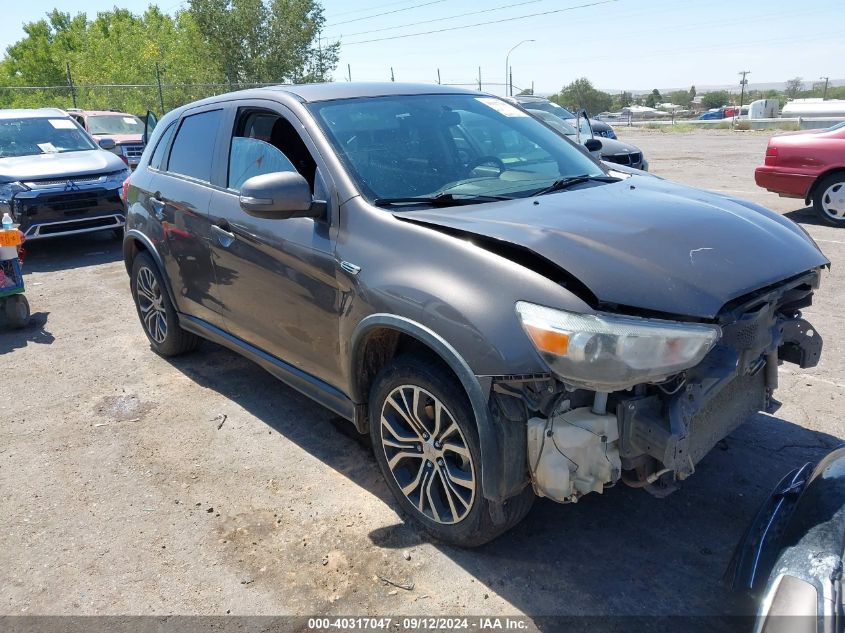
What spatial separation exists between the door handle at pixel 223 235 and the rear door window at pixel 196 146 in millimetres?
403

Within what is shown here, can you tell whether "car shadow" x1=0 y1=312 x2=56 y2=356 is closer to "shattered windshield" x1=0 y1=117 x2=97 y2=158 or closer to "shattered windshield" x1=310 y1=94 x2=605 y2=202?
"shattered windshield" x1=310 y1=94 x2=605 y2=202

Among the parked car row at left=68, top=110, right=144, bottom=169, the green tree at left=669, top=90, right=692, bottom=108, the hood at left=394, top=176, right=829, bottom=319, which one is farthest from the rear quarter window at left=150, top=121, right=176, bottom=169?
the green tree at left=669, top=90, right=692, bottom=108

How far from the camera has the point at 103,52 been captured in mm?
37750

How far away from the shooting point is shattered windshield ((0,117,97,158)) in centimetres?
1001

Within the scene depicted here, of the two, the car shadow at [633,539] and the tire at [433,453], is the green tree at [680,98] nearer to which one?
the car shadow at [633,539]

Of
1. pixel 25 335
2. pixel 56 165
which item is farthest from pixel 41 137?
pixel 25 335

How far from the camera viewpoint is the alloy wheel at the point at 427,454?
2859 mm

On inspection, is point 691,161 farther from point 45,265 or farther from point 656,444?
point 656,444

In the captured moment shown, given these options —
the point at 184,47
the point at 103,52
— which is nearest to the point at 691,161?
the point at 184,47

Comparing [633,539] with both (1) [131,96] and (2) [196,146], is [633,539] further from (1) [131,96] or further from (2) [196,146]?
(1) [131,96]

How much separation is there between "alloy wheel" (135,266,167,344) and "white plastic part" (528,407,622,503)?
3.49 metres

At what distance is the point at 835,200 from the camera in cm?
910

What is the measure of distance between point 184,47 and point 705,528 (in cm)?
3596

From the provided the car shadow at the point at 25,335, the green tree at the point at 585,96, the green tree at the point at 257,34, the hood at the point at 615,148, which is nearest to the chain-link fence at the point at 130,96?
the green tree at the point at 257,34
